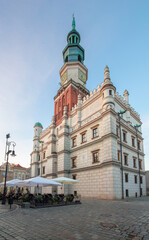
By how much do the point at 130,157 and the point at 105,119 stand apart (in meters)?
8.67

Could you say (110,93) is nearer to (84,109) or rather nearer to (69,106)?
(84,109)

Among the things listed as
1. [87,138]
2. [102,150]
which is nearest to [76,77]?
[87,138]

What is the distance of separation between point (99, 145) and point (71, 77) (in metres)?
23.5

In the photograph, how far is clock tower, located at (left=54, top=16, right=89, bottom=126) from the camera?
38.9 metres

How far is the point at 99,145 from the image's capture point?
2528 cm

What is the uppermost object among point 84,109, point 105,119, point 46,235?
point 84,109

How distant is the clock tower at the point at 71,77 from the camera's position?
38938 mm

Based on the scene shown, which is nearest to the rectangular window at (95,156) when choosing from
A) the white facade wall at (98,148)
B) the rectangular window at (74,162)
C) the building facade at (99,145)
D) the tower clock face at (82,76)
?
the building facade at (99,145)

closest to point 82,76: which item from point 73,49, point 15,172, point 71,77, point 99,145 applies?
point 71,77

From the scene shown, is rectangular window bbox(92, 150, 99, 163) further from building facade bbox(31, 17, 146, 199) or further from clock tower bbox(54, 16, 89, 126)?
clock tower bbox(54, 16, 89, 126)

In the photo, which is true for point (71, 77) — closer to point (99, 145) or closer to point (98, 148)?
point (99, 145)

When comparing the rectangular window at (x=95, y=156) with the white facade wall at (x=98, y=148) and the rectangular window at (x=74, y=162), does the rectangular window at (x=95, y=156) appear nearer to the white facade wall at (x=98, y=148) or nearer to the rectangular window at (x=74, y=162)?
the white facade wall at (x=98, y=148)

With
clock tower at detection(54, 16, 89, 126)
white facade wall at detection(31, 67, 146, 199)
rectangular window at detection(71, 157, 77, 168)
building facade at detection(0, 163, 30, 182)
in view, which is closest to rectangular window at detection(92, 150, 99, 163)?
white facade wall at detection(31, 67, 146, 199)

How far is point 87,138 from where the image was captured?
2820 centimetres
